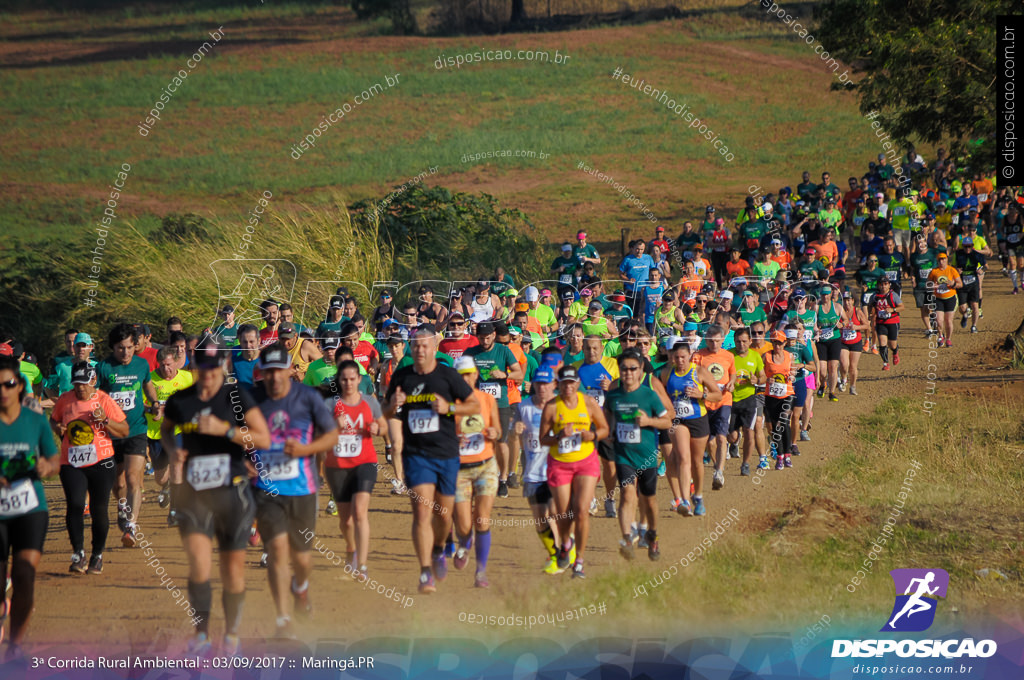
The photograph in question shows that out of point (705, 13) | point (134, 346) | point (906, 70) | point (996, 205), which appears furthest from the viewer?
point (705, 13)

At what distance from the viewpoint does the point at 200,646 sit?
734cm

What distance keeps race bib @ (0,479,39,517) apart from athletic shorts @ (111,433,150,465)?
8.88 feet

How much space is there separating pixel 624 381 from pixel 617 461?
0.73 meters

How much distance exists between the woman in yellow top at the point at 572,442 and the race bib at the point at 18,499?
399 cm

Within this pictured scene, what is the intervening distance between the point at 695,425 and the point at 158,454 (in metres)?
5.55

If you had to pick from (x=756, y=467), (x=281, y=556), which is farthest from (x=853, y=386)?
(x=281, y=556)

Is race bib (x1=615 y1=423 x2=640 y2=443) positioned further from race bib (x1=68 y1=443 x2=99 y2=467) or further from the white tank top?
the white tank top

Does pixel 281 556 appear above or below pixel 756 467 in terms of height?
above

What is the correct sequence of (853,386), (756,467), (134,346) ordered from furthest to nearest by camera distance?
(853,386) → (756,467) → (134,346)

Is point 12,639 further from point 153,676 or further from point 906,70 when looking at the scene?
point 906,70

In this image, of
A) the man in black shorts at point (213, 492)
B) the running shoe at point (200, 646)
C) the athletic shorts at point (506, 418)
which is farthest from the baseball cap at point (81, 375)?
the athletic shorts at point (506, 418)

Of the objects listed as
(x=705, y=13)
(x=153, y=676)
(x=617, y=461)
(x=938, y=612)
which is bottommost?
(x=938, y=612)

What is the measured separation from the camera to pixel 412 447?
29.0 feet

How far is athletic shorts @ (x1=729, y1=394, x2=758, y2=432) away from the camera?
12.1 metres
